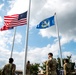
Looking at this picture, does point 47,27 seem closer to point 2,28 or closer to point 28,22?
point 28,22

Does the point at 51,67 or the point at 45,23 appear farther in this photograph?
the point at 45,23

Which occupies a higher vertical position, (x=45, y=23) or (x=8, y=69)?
(x=45, y=23)

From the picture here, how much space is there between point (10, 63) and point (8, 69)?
11.9 inches

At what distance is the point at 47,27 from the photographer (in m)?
18.8

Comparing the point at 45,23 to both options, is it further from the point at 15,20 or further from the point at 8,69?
the point at 8,69

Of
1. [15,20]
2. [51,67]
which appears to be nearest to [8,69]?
[51,67]

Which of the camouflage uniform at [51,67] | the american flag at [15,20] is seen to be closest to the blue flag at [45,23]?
the american flag at [15,20]

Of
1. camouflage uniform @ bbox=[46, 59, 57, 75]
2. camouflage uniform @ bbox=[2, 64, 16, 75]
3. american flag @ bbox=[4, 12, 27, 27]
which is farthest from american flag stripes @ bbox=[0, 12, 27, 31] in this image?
camouflage uniform @ bbox=[46, 59, 57, 75]

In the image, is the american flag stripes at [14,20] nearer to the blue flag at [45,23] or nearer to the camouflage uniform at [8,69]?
the blue flag at [45,23]

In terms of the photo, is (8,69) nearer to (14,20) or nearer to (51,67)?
(51,67)

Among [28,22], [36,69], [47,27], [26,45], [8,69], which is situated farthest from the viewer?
[36,69]

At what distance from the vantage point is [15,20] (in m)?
17.6

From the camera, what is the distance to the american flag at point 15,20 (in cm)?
1729

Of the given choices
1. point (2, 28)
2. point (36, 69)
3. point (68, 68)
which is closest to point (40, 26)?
point (2, 28)
